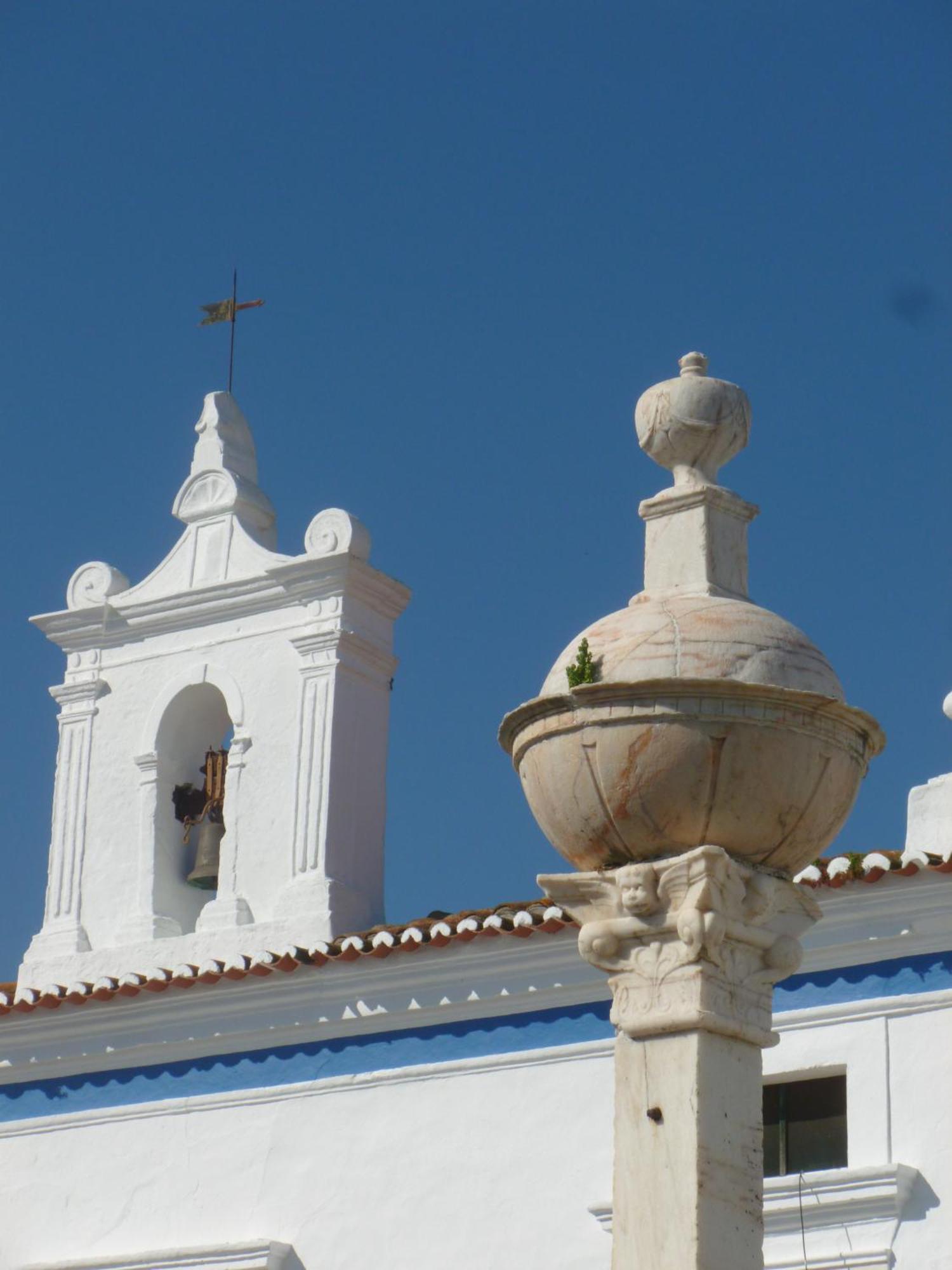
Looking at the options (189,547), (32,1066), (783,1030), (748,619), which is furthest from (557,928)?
(748,619)

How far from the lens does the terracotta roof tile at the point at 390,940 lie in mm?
12281

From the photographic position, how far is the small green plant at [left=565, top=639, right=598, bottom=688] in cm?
672

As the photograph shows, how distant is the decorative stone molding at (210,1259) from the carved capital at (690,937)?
741 centimetres

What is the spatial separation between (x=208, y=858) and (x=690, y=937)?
9729 mm

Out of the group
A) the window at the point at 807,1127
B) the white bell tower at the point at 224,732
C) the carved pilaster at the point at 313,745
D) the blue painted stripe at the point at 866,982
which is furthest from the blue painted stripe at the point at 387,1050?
the carved pilaster at the point at 313,745

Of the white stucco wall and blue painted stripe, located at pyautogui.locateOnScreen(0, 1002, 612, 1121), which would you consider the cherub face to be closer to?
the white stucco wall

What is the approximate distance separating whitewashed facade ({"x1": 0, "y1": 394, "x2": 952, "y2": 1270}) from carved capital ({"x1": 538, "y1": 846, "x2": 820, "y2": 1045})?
5.48 m

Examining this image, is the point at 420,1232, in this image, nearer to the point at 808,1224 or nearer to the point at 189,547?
the point at 808,1224

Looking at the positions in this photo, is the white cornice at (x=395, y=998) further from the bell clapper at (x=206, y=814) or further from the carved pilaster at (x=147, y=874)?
the bell clapper at (x=206, y=814)

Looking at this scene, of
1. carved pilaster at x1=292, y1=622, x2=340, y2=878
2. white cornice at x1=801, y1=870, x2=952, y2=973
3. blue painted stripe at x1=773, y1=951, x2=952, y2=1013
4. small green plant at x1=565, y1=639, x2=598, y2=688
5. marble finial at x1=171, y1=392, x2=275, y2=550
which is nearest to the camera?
small green plant at x1=565, y1=639, x2=598, y2=688

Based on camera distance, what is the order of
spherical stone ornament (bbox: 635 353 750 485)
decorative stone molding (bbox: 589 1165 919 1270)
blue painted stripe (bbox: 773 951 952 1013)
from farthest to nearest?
blue painted stripe (bbox: 773 951 952 1013) < decorative stone molding (bbox: 589 1165 919 1270) < spherical stone ornament (bbox: 635 353 750 485)

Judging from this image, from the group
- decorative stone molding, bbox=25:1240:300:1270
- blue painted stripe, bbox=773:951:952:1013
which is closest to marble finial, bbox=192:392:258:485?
decorative stone molding, bbox=25:1240:300:1270

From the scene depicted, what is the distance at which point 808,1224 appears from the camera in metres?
12.3

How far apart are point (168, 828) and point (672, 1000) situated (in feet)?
32.6
